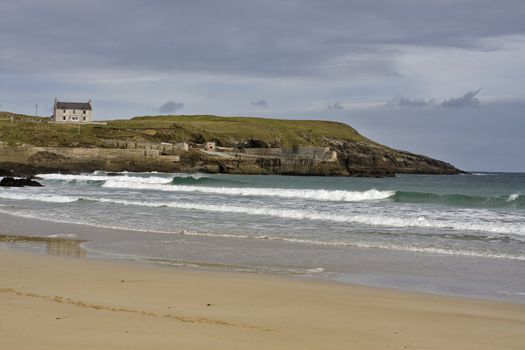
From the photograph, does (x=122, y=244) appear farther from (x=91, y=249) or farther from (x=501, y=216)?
(x=501, y=216)

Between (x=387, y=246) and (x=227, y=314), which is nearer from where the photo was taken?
(x=227, y=314)

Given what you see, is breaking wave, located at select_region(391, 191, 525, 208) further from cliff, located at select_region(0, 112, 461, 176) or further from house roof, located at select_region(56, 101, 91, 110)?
house roof, located at select_region(56, 101, 91, 110)

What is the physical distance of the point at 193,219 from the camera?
2395 centimetres

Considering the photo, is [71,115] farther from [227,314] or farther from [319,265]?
[227,314]

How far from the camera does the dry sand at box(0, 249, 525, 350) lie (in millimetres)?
6633

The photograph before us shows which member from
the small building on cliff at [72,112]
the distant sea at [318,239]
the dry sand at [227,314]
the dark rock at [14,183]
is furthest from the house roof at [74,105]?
the dry sand at [227,314]

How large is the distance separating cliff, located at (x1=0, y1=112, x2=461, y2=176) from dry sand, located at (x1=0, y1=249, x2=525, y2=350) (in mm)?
55889

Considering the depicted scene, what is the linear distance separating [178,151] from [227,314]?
272ft

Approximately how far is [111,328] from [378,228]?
15.7 meters

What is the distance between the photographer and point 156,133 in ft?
332

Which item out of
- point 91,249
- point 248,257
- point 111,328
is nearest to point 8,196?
point 91,249

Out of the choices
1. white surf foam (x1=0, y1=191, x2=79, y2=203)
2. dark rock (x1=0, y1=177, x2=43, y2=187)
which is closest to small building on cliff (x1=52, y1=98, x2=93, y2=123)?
dark rock (x1=0, y1=177, x2=43, y2=187)

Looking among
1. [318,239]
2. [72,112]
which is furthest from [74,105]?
[318,239]

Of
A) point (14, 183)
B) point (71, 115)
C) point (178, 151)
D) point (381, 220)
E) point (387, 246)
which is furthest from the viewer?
point (71, 115)
